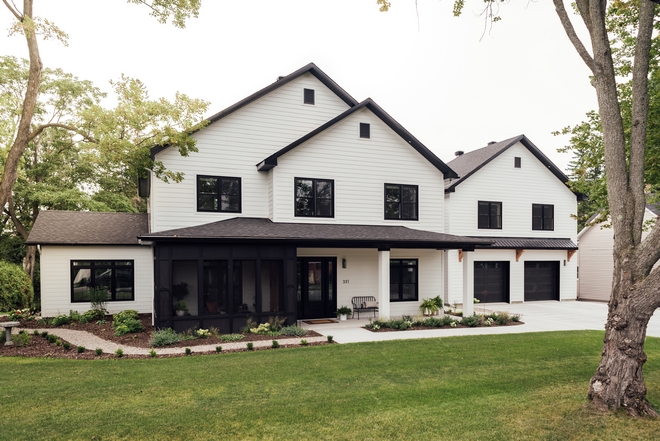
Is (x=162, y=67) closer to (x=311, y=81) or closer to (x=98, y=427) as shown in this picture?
(x=311, y=81)

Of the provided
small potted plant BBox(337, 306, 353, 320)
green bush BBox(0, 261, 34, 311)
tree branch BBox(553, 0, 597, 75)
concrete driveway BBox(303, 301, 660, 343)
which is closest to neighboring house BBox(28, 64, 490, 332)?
small potted plant BBox(337, 306, 353, 320)

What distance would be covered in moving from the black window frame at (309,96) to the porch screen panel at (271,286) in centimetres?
668

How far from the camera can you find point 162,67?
20516 millimetres

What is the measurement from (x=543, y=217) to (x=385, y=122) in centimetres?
1176

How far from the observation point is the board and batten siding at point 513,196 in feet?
66.5

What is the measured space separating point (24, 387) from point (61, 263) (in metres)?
9.70

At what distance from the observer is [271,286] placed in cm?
1371

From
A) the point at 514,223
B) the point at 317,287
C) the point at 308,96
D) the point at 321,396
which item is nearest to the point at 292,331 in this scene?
the point at 317,287

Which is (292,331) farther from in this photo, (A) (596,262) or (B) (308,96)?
(A) (596,262)

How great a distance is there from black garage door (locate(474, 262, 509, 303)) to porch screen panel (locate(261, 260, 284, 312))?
37.4ft

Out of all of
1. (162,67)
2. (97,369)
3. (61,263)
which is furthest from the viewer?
(162,67)

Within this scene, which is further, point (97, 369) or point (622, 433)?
point (97, 369)

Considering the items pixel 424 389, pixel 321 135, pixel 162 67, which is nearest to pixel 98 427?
pixel 424 389

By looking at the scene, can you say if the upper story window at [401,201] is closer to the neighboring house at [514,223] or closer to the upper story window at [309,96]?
the neighboring house at [514,223]
